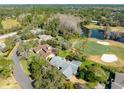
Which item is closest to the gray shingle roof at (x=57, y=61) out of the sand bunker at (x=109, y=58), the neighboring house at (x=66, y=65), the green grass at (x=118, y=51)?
the neighboring house at (x=66, y=65)

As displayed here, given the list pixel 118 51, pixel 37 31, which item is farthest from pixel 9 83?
pixel 118 51

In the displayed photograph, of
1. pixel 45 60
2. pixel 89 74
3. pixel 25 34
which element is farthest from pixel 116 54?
pixel 25 34

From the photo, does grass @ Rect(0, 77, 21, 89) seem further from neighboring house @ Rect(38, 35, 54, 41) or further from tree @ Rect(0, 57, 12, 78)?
neighboring house @ Rect(38, 35, 54, 41)

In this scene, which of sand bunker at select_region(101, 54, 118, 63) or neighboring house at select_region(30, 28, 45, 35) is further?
neighboring house at select_region(30, 28, 45, 35)

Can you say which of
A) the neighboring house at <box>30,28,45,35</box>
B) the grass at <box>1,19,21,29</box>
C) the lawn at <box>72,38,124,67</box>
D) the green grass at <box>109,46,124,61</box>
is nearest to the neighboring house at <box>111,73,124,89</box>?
the lawn at <box>72,38,124,67</box>

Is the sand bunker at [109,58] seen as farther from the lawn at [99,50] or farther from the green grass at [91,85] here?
the green grass at [91,85]
